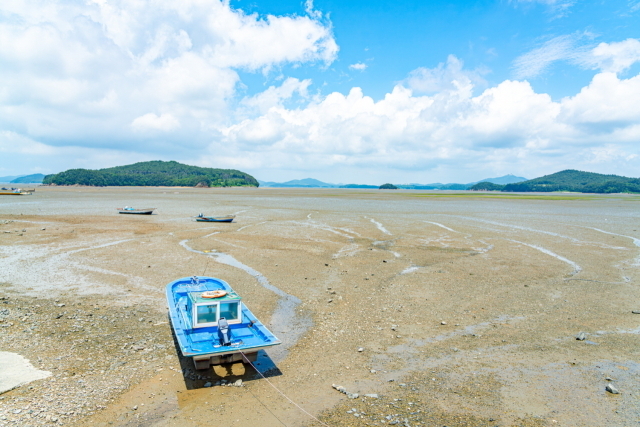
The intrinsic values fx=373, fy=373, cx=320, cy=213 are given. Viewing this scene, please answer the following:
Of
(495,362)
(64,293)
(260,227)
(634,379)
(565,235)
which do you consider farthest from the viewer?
(260,227)

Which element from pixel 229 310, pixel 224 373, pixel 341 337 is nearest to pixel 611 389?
pixel 341 337

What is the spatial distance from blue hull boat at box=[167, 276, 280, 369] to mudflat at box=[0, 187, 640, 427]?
0.80 m

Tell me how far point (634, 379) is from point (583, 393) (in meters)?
2.26

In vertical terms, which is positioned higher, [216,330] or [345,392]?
[216,330]

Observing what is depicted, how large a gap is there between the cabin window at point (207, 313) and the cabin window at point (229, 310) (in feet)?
0.76

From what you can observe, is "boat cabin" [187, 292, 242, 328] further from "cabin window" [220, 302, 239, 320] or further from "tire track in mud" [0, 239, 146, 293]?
"tire track in mud" [0, 239, 146, 293]

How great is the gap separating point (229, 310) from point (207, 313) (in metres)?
0.73

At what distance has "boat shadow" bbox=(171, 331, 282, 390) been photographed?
11086mm

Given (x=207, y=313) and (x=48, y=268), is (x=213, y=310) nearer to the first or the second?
(x=207, y=313)

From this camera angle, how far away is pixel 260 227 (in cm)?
4547

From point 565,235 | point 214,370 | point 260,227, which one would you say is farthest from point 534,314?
point 260,227

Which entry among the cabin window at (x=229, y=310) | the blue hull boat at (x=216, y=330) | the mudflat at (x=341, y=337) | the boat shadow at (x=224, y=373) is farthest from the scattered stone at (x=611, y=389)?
the cabin window at (x=229, y=310)

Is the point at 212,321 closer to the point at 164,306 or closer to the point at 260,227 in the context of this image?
the point at 164,306

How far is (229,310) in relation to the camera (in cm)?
1291
